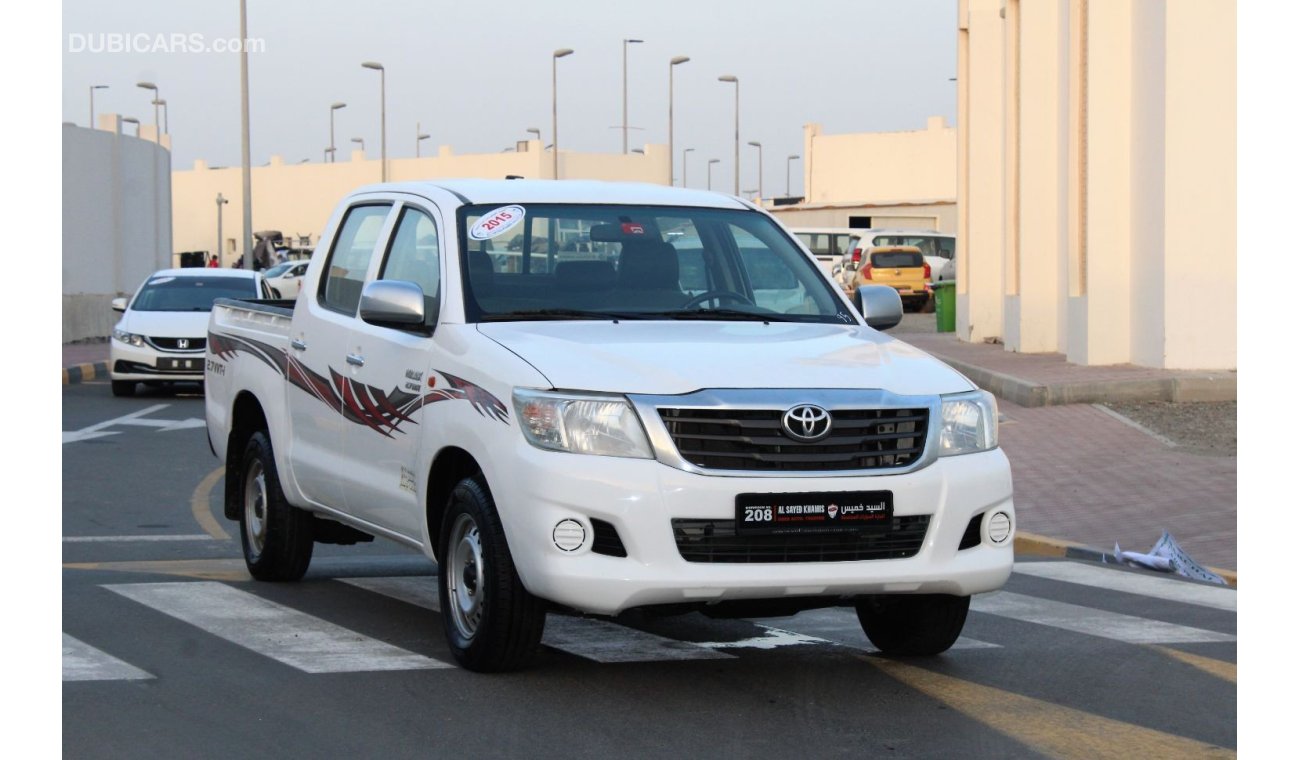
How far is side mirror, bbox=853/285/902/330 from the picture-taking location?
24.9 feet

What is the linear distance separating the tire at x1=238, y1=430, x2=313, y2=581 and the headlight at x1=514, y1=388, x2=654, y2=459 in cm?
298

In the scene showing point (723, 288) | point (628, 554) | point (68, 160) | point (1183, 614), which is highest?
point (68, 160)

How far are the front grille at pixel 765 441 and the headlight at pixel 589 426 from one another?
0.39 ft

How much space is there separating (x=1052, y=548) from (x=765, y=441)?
5.25 meters

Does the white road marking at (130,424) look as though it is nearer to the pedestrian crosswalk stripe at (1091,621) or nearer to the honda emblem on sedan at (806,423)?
the pedestrian crosswalk stripe at (1091,621)

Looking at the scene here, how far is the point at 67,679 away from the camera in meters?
Answer: 6.53

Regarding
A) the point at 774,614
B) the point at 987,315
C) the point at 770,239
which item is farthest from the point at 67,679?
the point at 987,315

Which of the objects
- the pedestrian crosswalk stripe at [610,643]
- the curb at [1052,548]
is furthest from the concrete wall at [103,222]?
the pedestrian crosswalk stripe at [610,643]

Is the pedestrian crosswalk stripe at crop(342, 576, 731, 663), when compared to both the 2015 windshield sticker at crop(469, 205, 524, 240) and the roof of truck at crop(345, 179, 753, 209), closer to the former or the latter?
the 2015 windshield sticker at crop(469, 205, 524, 240)

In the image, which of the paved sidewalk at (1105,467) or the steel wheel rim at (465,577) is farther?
the paved sidewalk at (1105,467)

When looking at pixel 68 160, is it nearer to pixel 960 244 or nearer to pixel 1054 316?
pixel 960 244

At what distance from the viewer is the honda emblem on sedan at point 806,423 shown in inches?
241

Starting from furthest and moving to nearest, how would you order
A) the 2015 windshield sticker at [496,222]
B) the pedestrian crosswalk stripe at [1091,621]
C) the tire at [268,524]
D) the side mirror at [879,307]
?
the tire at [268,524] → the pedestrian crosswalk stripe at [1091,621] → the side mirror at [879,307] → the 2015 windshield sticker at [496,222]

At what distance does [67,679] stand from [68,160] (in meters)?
30.8
